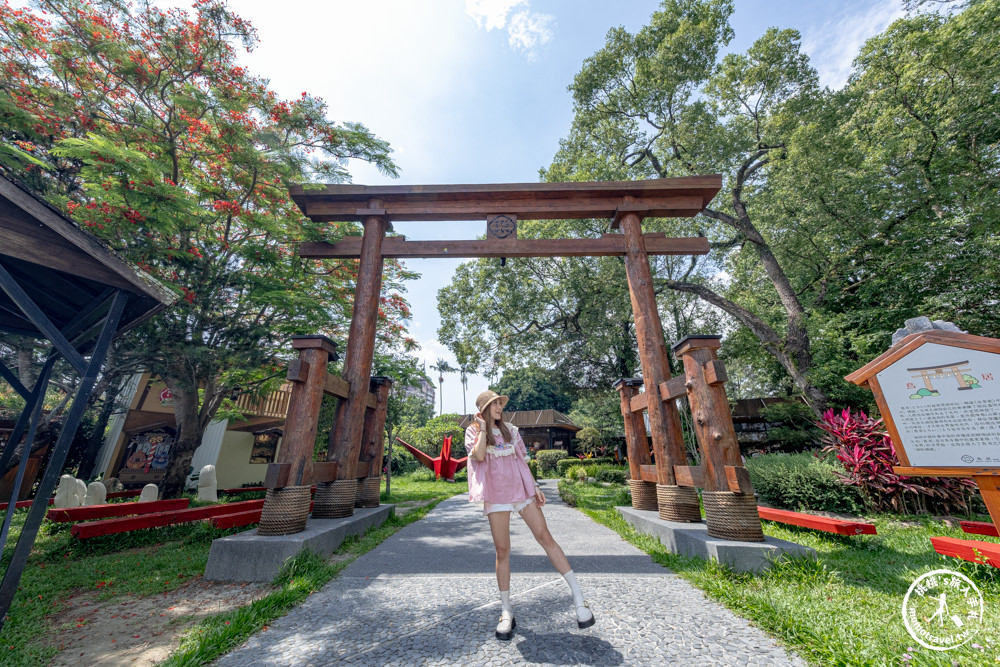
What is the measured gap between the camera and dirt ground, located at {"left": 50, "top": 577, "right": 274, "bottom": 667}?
221 centimetres

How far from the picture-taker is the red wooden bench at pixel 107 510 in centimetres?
489

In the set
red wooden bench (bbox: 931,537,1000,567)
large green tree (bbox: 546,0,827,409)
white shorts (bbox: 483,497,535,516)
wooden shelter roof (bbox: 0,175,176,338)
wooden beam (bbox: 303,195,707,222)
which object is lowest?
red wooden bench (bbox: 931,537,1000,567)

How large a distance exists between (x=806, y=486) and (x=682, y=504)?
3.35 m

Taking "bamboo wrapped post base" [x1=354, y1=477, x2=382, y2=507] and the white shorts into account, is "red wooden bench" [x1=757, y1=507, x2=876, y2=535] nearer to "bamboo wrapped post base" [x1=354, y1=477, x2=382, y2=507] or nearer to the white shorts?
the white shorts

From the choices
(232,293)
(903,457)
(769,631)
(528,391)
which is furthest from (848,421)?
(528,391)

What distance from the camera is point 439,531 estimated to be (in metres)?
5.74

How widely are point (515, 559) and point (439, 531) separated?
2180 mm

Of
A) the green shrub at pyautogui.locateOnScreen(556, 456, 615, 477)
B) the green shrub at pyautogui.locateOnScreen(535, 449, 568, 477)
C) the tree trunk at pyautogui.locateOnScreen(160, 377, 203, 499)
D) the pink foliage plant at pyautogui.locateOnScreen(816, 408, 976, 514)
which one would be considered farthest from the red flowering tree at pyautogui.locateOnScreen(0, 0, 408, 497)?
the green shrub at pyautogui.locateOnScreen(535, 449, 568, 477)

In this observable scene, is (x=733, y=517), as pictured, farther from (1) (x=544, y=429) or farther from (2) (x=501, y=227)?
(1) (x=544, y=429)

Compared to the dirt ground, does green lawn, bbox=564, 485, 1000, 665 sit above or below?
above

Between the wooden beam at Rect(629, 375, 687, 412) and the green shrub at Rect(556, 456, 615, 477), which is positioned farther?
the green shrub at Rect(556, 456, 615, 477)

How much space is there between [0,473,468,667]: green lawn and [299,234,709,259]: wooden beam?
412 cm

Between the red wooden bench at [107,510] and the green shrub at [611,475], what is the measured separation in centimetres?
1313

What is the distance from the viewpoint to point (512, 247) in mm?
5742
